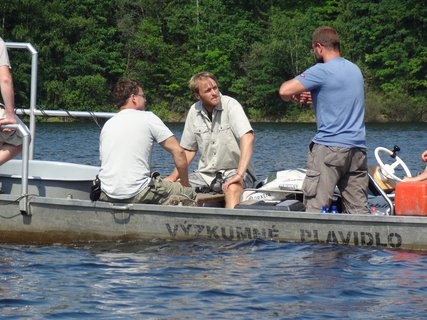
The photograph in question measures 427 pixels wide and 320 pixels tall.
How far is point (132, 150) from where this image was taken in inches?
399

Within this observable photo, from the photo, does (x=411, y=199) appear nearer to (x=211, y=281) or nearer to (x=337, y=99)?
(x=337, y=99)

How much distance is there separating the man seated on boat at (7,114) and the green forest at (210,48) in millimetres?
50962

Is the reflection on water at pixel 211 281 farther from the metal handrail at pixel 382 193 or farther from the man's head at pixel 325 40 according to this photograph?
the man's head at pixel 325 40

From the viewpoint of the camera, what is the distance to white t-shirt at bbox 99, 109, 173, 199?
33.3 feet

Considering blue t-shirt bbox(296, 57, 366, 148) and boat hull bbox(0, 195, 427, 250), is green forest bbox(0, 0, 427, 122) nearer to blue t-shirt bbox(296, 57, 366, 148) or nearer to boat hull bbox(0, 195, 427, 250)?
boat hull bbox(0, 195, 427, 250)

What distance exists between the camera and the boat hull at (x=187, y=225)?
32.3 ft

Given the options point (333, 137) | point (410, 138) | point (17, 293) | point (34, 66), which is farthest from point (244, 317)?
point (410, 138)

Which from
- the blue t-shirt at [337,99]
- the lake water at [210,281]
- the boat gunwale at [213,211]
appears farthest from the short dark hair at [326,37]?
the lake water at [210,281]

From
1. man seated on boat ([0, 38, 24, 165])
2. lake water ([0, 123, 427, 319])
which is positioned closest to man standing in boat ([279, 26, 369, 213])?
lake water ([0, 123, 427, 319])

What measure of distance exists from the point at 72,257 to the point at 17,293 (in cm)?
144

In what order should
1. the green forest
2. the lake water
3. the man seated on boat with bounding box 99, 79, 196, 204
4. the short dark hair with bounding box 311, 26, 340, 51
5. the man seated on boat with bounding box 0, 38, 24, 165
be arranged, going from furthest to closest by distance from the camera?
the green forest
the man seated on boat with bounding box 99, 79, 196, 204
the man seated on boat with bounding box 0, 38, 24, 165
the short dark hair with bounding box 311, 26, 340, 51
the lake water

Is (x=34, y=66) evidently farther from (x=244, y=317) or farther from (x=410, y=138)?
(x=410, y=138)

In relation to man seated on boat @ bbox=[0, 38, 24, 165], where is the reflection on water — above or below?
below

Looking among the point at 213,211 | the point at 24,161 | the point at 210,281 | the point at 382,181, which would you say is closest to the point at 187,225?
the point at 213,211
